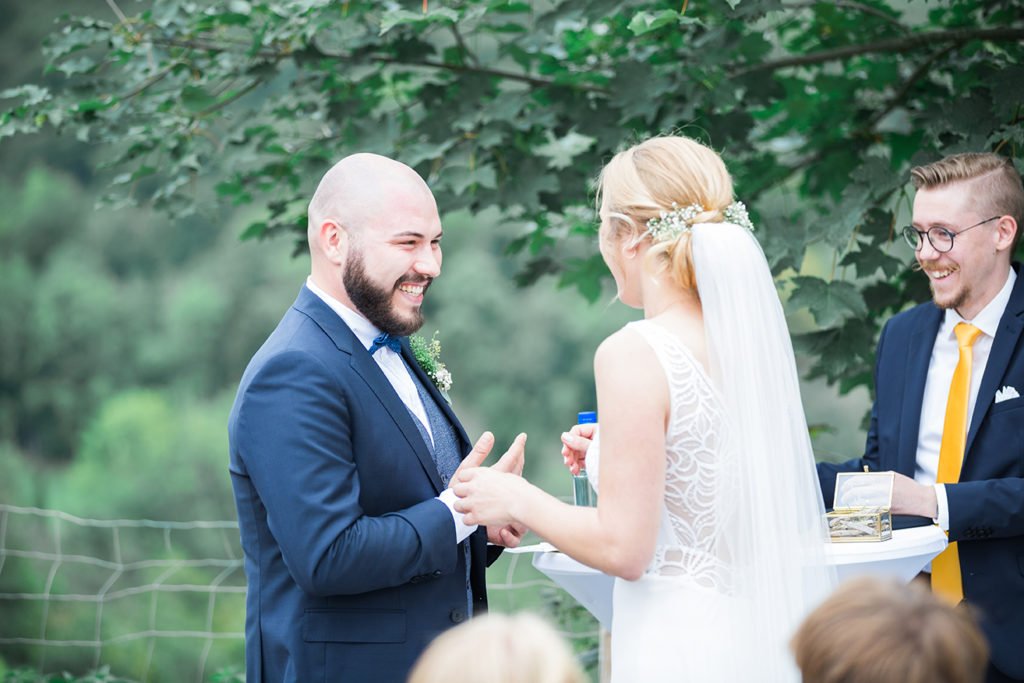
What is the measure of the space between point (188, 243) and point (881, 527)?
8.94 m

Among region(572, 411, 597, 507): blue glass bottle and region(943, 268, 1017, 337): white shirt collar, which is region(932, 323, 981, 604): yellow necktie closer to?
region(943, 268, 1017, 337): white shirt collar

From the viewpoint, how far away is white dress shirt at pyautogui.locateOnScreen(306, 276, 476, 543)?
8.63 feet

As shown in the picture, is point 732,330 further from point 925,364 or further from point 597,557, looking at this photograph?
point 925,364

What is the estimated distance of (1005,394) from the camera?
3.06 m

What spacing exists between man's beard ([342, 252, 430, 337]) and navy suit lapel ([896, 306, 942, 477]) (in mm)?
1586

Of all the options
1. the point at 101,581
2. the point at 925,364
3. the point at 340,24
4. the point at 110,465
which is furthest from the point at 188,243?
the point at 925,364

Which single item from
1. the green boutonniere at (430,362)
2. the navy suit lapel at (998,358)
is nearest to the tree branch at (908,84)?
the navy suit lapel at (998,358)

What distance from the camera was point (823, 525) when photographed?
2.56 metres

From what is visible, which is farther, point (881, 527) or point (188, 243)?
point (188, 243)

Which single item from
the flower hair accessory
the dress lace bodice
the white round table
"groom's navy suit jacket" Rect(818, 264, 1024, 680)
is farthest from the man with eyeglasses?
the flower hair accessory

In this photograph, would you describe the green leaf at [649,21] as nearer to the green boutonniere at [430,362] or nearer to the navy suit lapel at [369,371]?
the green boutonniere at [430,362]

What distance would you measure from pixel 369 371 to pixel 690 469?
84 centimetres

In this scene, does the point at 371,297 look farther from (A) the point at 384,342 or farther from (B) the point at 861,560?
(B) the point at 861,560

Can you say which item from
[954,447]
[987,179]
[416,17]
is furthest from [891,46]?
[416,17]
